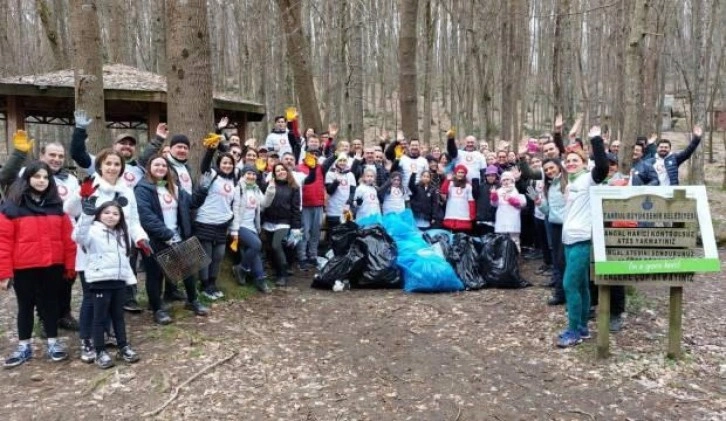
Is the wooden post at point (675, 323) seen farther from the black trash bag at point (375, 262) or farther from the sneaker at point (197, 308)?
the sneaker at point (197, 308)

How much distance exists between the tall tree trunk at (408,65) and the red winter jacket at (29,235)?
645 centimetres

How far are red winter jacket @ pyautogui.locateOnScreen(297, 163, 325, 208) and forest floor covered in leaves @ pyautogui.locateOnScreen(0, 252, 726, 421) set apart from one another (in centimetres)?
179

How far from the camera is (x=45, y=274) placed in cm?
422

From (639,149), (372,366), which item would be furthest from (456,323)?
(639,149)

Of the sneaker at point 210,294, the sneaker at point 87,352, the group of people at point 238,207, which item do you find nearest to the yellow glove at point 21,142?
the group of people at point 238,207

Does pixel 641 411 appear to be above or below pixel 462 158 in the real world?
below

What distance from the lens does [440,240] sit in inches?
271

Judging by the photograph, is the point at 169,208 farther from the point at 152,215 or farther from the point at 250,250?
the point at 250,250

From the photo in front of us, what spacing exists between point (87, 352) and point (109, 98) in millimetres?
7332

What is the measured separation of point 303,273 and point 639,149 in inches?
198

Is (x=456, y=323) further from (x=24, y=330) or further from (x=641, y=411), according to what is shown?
(x=24, y=330)

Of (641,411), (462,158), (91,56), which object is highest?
(91,56)

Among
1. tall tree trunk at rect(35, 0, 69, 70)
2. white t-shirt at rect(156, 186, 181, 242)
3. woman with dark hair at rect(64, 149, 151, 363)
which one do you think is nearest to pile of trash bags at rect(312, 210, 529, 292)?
white t-shirt at rect(156, 186, 181, 242)

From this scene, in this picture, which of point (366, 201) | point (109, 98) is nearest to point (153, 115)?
point (109, 98)
